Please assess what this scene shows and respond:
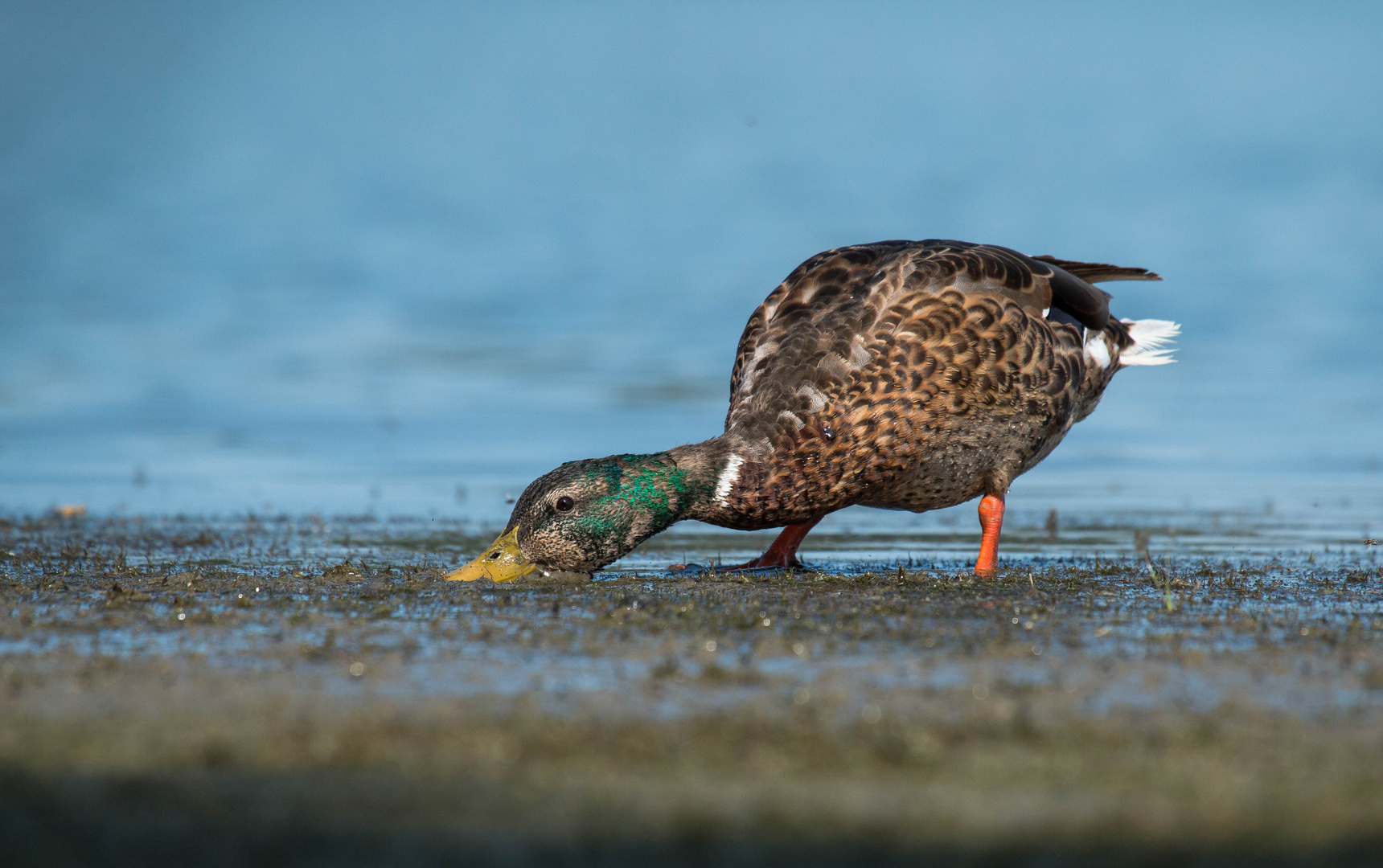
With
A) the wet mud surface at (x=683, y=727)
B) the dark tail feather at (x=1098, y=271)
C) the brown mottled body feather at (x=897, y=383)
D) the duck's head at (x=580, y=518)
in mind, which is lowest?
the wet mud surface at (x=683, y=727)

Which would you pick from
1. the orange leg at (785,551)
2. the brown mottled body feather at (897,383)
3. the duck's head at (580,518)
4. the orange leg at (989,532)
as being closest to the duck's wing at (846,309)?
the brown mottled body feather at (897,383)

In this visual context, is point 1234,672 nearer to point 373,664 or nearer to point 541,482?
point 373,664

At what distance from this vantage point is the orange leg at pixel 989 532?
237 inches

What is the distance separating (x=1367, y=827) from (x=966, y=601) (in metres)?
2.59

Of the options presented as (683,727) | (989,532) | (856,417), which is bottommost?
(683,727)

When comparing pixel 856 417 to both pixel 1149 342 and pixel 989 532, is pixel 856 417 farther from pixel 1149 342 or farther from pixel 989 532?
pixel 1149 342

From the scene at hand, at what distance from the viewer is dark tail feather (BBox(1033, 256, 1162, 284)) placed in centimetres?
726

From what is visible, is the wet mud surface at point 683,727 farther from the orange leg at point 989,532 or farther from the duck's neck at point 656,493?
the orange leg at point 989,532

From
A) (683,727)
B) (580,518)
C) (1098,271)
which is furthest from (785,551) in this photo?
(683,727)

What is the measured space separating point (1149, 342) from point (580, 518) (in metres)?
3.74

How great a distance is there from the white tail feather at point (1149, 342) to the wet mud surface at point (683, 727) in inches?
102

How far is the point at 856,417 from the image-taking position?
18.4ft

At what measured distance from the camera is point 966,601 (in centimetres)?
489

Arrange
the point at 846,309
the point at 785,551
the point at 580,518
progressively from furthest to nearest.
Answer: the point at 785,551
the point at 846,309
the point at 580,518
